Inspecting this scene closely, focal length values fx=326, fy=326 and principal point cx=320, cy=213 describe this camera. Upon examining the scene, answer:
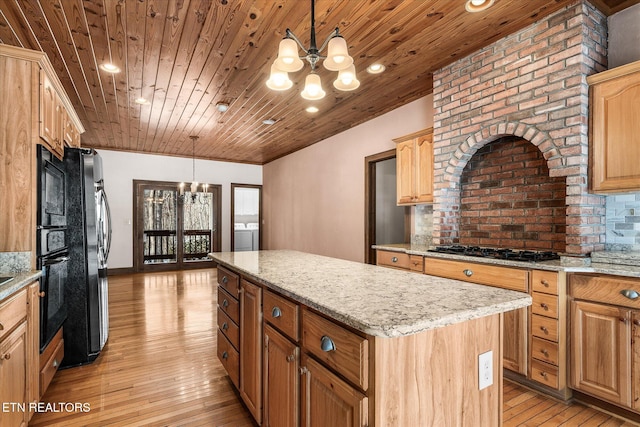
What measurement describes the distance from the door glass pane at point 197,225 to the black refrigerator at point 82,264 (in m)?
4.88

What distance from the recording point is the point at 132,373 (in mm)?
2629

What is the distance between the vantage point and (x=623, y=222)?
236 centimetres

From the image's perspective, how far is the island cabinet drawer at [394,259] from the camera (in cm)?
330

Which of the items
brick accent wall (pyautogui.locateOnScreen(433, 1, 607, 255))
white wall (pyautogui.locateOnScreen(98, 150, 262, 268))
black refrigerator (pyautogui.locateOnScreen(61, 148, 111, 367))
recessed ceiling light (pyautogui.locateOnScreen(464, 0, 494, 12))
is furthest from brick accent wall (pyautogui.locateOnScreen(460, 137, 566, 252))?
white wall (pyautogui.locateOnScreen(98, 150, 262, 268))

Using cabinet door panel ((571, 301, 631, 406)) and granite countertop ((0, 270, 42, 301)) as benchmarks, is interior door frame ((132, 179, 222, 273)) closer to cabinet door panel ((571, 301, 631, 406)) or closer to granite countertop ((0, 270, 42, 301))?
granite countertop ((0, 270, 42, 301))

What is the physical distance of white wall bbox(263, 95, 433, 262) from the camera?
437 centimetres

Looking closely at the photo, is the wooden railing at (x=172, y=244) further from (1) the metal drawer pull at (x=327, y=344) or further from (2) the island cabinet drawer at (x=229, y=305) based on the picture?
(1) the metal drawer pull at (x=327, y=344)

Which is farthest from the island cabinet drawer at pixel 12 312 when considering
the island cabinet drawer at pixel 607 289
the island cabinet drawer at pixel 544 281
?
the island cabinet drawer at pixel 607 289

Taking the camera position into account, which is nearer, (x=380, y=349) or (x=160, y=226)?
(x=380, y=349)

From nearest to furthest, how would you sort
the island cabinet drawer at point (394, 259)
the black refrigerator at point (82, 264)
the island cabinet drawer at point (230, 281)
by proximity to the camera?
1. the island cabinet drawer at point (230, 281)
2. the black refrigerator at point (82, 264)
3. the island cabinet drawer at point (394, 259)

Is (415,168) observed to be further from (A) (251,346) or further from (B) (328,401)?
(B) (328,401)

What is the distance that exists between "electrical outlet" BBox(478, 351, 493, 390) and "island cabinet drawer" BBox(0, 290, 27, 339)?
82.0 inches

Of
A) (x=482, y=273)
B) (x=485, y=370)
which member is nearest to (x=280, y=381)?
(x=485, y=370)

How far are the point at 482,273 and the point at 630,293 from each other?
2.75ft
